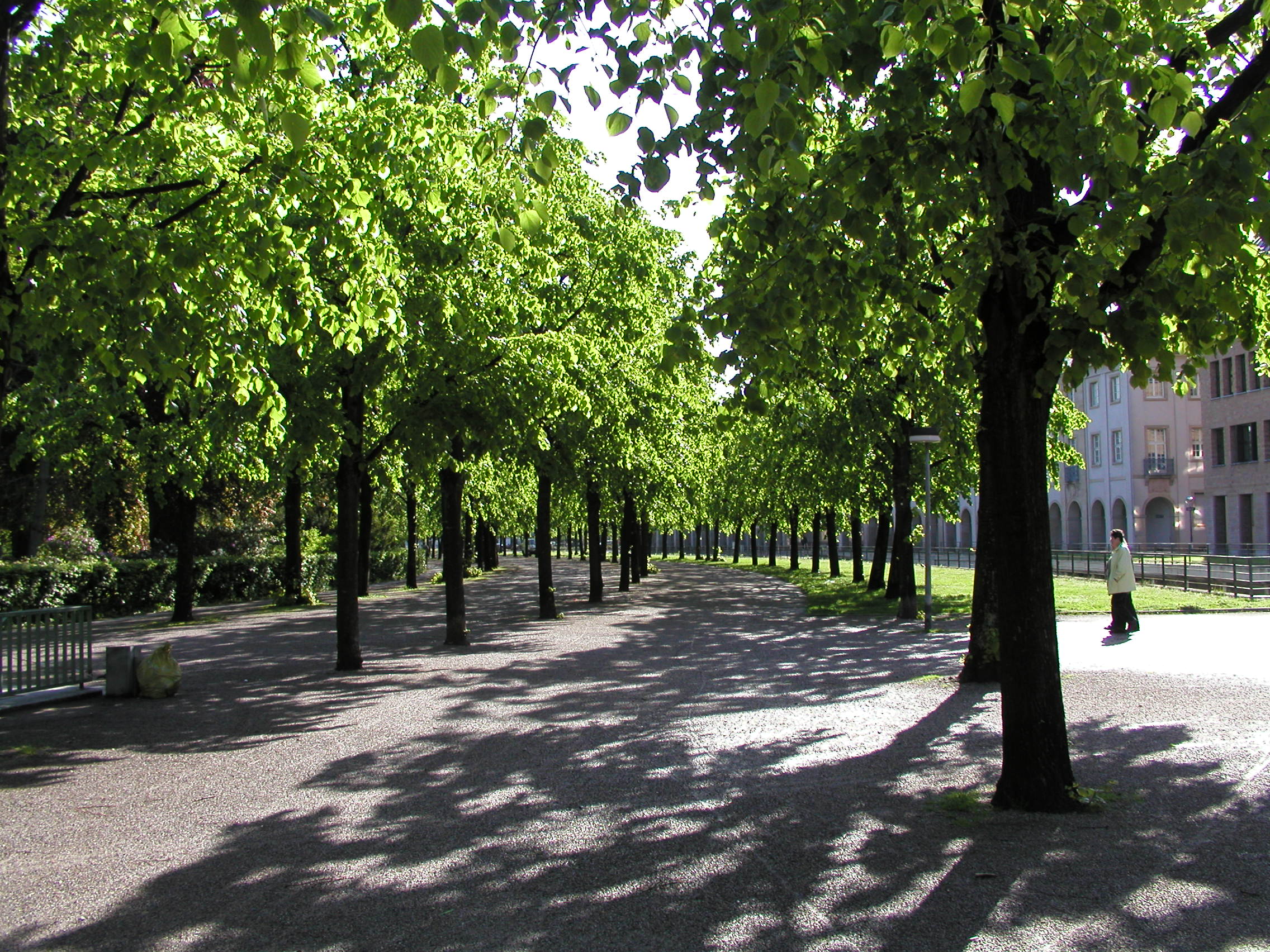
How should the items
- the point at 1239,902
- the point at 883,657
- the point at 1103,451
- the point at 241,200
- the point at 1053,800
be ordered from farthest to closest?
the point at 1103,451
the point at 883,657
the point at 241,200
the point at 1053,800
the point at 1239,902

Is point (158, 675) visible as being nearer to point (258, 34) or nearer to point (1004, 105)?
point (258, 34)

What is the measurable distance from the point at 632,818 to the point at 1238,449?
180 ft

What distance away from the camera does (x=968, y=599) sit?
90.5 ft

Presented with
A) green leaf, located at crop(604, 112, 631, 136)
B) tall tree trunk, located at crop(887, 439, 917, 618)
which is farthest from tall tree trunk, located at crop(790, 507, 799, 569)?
green leaf, located at crop(604, 112, 631, 136)

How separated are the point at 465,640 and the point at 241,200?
10630 mm

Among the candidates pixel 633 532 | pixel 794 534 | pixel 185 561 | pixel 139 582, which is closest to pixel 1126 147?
pixel 185 561

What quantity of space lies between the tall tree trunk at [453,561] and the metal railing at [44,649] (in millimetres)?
6094

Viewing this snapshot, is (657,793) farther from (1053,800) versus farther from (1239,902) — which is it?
(1239,902)

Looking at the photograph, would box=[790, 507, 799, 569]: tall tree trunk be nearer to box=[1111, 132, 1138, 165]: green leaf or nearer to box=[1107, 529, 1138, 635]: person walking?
box=[1107, 529, 1138, 635]: person walking

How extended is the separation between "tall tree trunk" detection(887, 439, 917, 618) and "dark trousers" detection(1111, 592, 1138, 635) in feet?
15.5

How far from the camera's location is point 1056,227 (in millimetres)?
6707

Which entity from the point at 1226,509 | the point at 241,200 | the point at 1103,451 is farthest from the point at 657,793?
the point at 1103,451

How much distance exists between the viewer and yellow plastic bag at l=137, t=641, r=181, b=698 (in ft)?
40.7

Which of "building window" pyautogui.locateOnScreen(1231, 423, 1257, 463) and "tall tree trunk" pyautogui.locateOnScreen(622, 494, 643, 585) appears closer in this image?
"tall tree trunk" pyautogui.locateOnScreen(622, 494, 643, 585)
